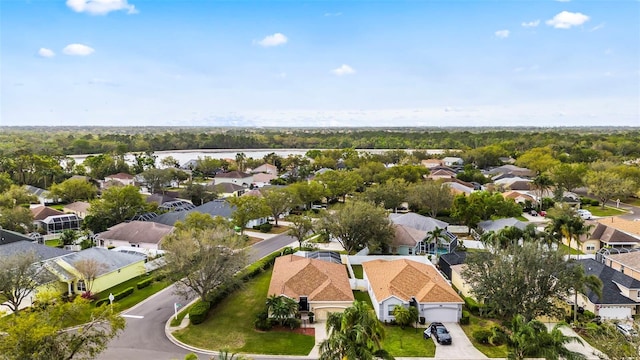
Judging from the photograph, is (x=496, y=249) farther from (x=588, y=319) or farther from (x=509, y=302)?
(x=588, y=319)

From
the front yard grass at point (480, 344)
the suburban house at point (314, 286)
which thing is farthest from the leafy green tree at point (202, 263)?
the front yard grass at point (480, 344)

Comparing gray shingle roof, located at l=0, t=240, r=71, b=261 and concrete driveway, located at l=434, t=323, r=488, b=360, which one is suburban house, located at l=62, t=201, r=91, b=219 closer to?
gray shingle roof, located at l=0, t=240, r=71, b=261

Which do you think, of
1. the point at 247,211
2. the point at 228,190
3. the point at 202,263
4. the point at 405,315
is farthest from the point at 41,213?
the point at 405,315

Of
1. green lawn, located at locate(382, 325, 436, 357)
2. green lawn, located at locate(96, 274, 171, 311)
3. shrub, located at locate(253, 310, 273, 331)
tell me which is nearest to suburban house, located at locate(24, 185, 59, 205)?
green lawn, located at locate(96, 274, 171, 311)

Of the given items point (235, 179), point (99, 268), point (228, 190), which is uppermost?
point (235, 179)

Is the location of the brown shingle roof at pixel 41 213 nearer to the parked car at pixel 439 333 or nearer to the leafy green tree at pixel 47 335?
the leafy green tree at pixel 47 335

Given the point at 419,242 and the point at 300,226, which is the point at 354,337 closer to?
the point at 300,226
